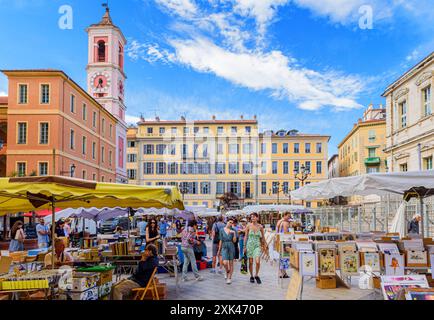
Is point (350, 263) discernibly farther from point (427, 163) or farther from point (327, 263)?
point (427, 163)

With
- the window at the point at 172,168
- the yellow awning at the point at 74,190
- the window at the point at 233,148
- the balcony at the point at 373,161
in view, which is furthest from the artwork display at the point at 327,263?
the window at the point at 172,168

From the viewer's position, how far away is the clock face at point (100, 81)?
149 feet

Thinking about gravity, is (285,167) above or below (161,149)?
below

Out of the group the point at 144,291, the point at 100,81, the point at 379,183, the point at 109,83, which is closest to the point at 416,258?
the point at 379,183

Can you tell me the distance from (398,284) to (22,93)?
1285 inches

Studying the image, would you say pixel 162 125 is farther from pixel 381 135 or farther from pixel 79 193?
pixel 79 193

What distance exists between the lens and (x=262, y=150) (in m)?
67.2

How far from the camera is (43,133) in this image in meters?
32.0

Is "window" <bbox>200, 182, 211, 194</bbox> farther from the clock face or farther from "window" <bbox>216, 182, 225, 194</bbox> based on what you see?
the clock face

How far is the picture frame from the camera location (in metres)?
7.50

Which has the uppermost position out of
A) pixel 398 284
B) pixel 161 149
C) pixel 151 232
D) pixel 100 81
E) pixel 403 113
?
pixel 100 81

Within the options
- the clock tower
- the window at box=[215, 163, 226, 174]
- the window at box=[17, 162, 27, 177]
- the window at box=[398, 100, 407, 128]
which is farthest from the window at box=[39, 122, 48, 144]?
the window at box=[215, 163, 226, 174]

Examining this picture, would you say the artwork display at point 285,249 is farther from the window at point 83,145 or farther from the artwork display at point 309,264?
the window at point 83,145

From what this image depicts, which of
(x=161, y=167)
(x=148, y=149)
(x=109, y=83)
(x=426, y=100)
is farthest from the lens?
(x=148, y=149)
